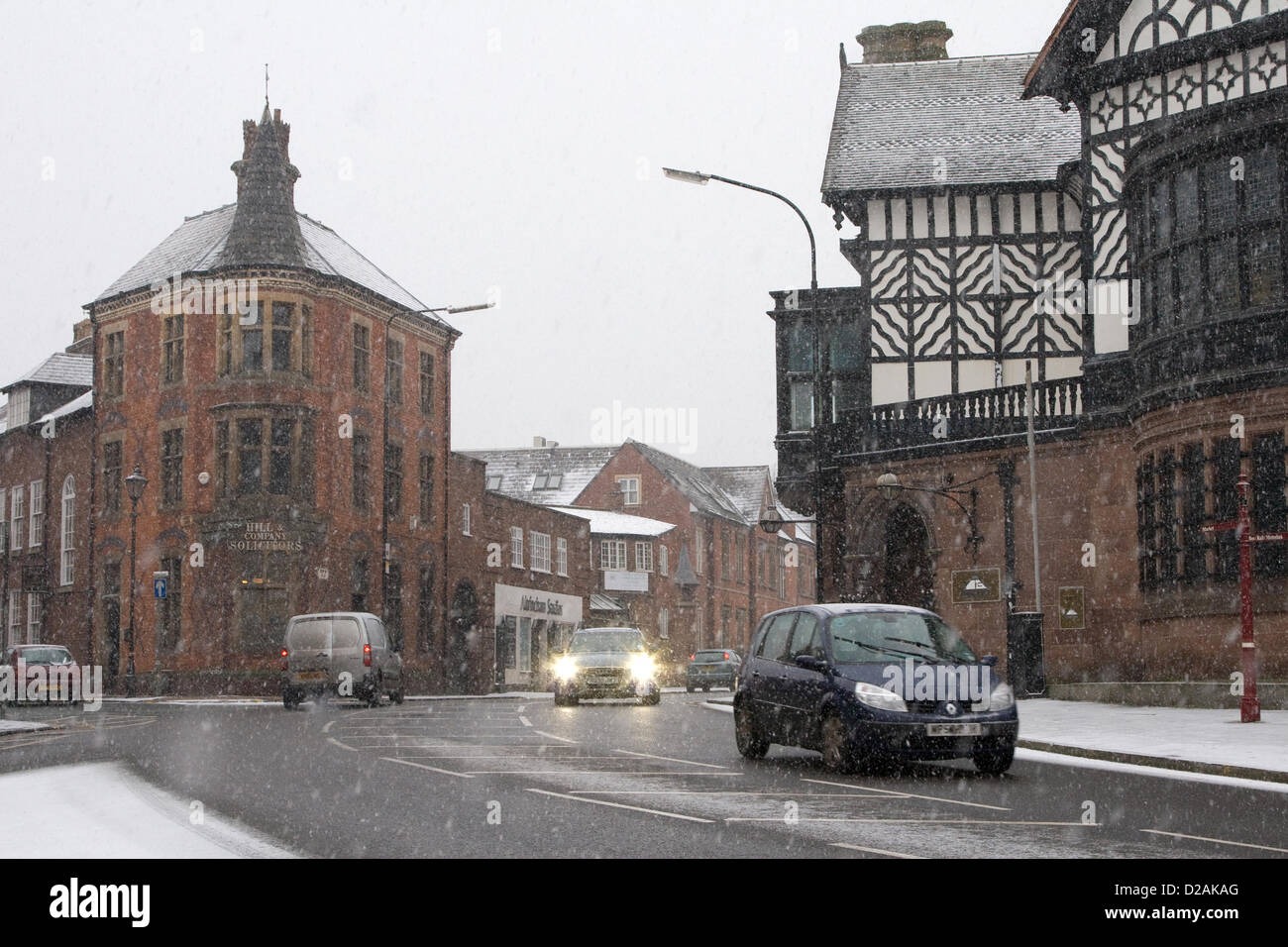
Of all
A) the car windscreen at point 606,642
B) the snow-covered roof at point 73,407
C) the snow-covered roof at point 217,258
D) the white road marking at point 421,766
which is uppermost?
the snow-covered roof at point 217,258

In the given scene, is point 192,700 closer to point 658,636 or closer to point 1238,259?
point 1238,259

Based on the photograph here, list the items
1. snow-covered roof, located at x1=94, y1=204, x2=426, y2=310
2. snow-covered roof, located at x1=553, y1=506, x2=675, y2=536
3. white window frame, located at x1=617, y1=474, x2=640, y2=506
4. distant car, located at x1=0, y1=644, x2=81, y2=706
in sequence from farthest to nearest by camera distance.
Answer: white window frame, located at x1=617, y1=474, x2=640, y2=506 < snow-covered roof, located at x1=553, y1=506, x2=675, y2=536 < snow-covered roof, located at x1=94, y1=204, x2=426, y2=310 < distant car, located at x1=0, y1=644, x2=81, y2=706

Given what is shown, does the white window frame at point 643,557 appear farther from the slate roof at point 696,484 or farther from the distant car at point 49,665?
the distant car at point 49,665

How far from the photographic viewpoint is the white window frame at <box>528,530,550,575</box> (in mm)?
57938

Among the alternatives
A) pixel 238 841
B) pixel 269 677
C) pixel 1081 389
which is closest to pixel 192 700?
pixel 269 677

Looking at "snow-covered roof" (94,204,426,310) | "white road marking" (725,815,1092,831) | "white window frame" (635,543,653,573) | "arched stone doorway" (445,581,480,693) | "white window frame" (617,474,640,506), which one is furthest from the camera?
"white window frame" (617,474,640,506)

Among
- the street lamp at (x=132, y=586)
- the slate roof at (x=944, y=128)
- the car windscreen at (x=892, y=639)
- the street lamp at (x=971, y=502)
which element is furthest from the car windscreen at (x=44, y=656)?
the car windscreen at (x=892, y=639)

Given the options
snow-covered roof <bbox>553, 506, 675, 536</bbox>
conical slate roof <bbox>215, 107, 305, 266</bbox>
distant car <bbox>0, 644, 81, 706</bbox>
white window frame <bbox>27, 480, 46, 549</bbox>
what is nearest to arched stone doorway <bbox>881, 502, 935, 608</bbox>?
distant car <bbox>0, 644, 81, 706</bbox>

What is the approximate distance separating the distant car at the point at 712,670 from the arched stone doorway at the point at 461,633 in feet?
24.8

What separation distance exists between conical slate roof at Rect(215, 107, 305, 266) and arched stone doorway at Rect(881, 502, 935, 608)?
1988 centimetres

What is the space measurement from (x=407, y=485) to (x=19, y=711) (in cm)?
1819

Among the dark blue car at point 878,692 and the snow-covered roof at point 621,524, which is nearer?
the dark blue car at point 878,692

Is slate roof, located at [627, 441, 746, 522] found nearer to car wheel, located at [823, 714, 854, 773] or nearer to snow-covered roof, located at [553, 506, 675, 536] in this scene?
snow-covered roof, located at [553, 506, 675, 536]

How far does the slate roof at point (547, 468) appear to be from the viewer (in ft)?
253
